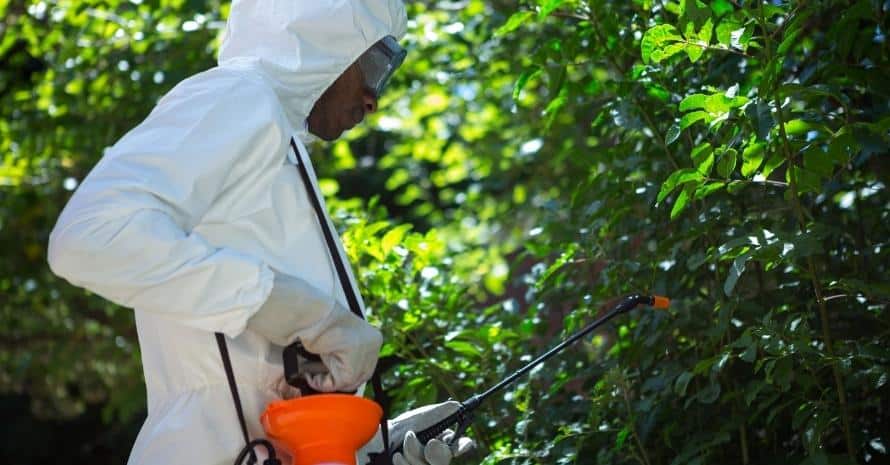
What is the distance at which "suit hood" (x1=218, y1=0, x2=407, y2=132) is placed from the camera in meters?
2.68

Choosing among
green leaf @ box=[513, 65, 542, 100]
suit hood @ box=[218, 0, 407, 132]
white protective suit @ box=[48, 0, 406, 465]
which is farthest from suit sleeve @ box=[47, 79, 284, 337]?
green leaf @ box=[513, 65, 542, 100]

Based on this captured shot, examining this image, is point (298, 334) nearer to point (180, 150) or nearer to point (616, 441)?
point (180, 150)

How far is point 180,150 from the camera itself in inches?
92.3

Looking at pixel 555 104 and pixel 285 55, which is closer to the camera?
pixel 285 55

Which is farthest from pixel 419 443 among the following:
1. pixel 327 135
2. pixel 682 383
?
pixel 682 383

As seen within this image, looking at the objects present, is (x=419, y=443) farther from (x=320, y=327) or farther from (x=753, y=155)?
(x=753, y=155)

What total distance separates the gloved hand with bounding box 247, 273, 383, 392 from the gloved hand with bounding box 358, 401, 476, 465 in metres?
0.31

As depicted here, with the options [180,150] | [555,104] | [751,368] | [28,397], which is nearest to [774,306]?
[751,368]

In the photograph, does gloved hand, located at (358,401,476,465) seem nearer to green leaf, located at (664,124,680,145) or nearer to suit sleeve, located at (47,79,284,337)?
suit sleeve, located at (47,79,284,337)

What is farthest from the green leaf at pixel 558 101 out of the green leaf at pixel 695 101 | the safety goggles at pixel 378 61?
the safety goggles at pixel 378 61

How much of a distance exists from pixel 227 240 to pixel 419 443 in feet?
1.86

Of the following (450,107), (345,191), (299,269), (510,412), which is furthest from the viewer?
(345,191)

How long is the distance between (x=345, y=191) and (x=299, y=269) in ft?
23.6

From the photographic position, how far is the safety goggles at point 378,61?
2.86 meters
